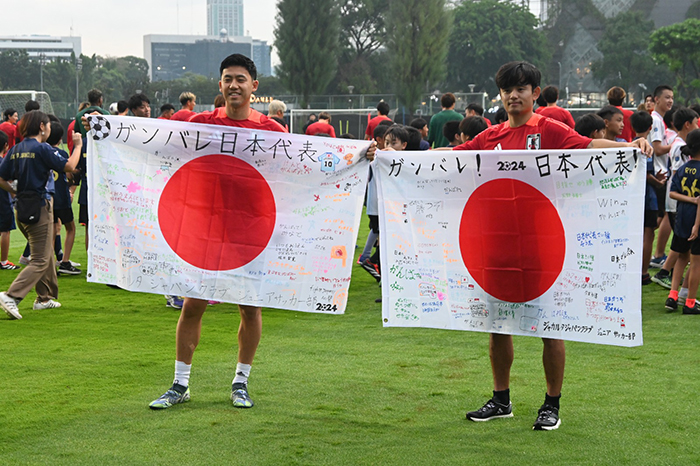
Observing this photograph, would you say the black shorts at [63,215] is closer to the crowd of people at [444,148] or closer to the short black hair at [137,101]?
the crowd of people at [444,148]

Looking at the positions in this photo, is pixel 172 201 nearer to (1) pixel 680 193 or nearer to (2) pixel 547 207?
(2) pixel 547 207

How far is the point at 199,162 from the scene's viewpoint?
495cm

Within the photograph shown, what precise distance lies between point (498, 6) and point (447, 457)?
7927 cm

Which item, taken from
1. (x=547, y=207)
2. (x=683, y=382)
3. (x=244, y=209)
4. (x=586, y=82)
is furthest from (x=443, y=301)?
(x=586, y=82)

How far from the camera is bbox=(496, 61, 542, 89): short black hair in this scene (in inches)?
174

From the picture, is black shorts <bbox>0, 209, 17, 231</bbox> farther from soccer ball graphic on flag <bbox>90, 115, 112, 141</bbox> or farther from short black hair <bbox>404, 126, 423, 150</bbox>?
soccer ball graphic on flag <bbox>90, 115, 112, 141</bbox>

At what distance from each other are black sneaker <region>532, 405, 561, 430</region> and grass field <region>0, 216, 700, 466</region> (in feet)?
0.18

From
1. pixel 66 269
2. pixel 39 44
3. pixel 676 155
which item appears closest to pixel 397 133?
pixel 676 155

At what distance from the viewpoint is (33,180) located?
7617 millimetres

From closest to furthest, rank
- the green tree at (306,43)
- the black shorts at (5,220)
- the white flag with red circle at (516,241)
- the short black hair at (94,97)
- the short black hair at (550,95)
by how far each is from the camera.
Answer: the white flag with red circle at (516,241), the black shorts at (5,220), the short black hair at (550,95), the short black hair at (94,97), the green tree at (306,43)

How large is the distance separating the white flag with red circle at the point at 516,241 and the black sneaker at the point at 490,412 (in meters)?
0.49

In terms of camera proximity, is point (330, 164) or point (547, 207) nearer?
point (547, 207)

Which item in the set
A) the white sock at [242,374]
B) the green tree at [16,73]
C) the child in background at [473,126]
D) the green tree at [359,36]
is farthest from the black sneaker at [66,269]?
the green tree at [16,73]

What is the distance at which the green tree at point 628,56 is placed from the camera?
75500 mm
